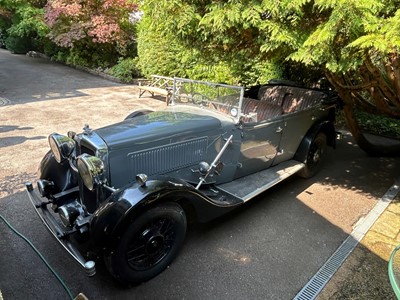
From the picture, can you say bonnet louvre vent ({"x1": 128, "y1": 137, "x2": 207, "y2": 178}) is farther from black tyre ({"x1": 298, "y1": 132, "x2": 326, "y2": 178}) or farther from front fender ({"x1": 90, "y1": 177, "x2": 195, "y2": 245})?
black tyre ({"x1": 298, "y1": 132, "x2": 326, "y2": 178})

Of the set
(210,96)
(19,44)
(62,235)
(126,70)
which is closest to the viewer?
(62,235)

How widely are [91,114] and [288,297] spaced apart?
20.8ft

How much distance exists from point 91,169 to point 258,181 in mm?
2110

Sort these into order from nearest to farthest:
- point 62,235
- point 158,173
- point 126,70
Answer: point 62,235, point 158,173, point 126,70

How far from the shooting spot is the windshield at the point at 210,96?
137 inches

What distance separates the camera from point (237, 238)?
3246 mm

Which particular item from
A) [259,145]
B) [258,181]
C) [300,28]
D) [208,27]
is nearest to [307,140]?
[259,145]

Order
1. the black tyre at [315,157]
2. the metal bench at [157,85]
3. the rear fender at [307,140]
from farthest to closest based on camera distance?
the metal bench at [157,85]
the black tyre at [315,157]
the rear fender at [307,140]

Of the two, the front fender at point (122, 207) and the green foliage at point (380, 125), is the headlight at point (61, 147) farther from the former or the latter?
the green foliage at point (380, 125)

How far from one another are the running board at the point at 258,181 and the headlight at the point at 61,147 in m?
1.67

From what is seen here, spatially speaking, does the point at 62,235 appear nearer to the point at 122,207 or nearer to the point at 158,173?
the point at 122,207

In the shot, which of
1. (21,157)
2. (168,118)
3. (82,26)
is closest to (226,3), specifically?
(168,118)

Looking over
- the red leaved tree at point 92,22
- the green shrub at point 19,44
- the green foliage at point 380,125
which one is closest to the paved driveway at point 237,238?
the green foliage at point 380,125

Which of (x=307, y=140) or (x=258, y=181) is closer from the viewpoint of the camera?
(x=258, y=181)
